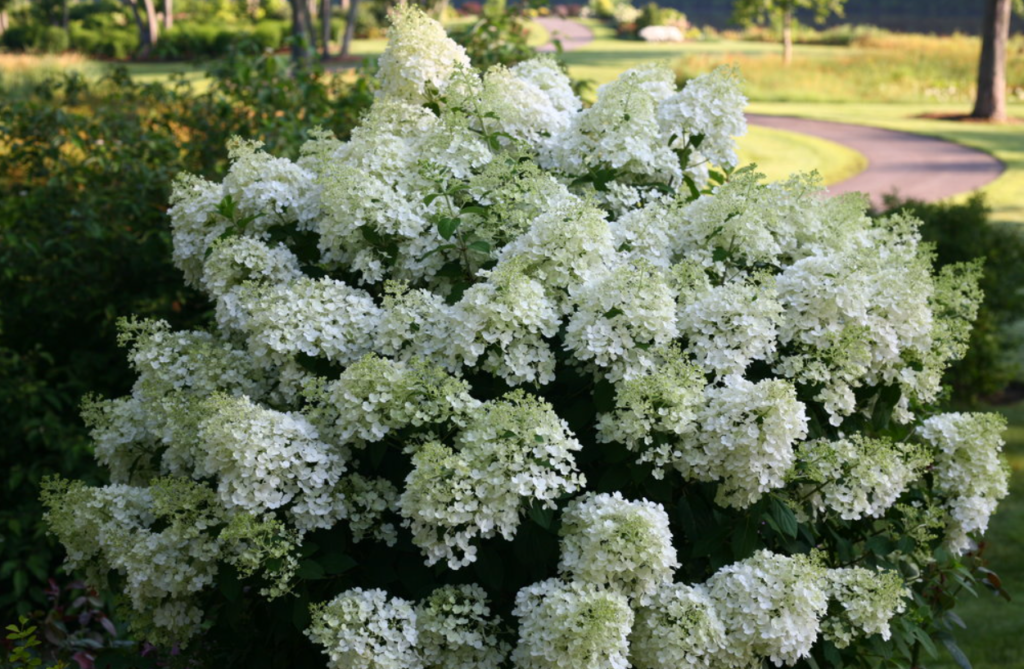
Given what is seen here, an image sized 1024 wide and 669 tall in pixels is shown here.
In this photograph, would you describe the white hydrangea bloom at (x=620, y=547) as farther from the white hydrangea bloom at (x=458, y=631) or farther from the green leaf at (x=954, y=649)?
the green leaf at (x=954, y=649)

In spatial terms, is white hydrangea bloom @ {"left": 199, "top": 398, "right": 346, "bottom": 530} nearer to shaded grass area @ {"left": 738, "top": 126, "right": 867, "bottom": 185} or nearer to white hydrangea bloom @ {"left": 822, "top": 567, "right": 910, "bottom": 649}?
white hydrangea bloom @ {"left": 822, "top": 567, "right": 910, "bottom": 649}

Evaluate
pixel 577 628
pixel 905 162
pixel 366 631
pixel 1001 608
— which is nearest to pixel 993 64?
pixel 905 162

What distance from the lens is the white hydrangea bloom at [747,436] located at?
244 cm

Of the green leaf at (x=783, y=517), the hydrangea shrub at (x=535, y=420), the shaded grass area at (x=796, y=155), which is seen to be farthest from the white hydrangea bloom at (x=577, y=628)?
the shaded grass area at (x=796, y=155)

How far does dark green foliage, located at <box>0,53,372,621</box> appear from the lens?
4.80 meters

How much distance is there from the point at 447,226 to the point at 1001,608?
4.07 m

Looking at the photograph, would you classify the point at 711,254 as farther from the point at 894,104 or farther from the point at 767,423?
the point at 894,104

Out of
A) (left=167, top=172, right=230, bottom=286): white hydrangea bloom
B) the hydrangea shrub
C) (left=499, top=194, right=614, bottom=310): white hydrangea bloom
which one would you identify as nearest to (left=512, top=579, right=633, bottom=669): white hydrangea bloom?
the hydrangea shrub

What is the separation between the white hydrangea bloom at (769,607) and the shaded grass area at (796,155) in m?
13.5

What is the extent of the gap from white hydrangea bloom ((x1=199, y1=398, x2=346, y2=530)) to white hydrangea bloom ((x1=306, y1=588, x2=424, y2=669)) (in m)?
0.20

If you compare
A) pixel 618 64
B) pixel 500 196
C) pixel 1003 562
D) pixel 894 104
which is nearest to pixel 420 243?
pixel 500 196

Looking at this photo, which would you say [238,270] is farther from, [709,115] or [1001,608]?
[1001,608]

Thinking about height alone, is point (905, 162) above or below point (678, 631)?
below

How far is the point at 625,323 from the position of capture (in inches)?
99.7
